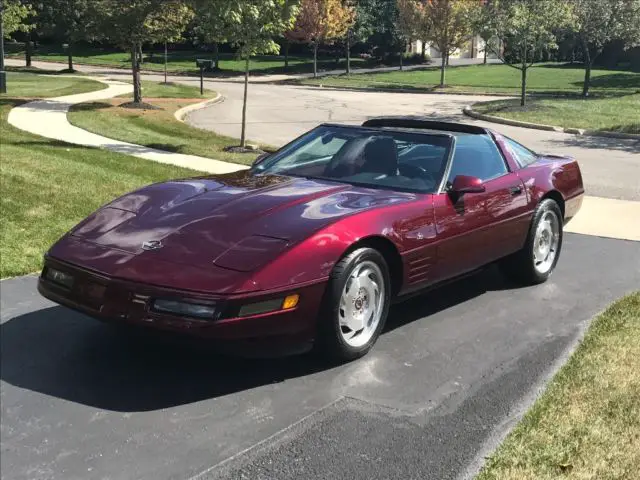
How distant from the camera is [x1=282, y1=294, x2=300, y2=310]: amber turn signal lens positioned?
3670 mm

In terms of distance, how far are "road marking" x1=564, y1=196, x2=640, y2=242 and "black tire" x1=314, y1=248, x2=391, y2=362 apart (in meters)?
4.52

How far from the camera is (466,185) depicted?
4742 millimetres

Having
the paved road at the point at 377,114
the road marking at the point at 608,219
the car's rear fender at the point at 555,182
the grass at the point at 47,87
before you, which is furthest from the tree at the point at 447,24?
the car's rear fender at the point at 555,182

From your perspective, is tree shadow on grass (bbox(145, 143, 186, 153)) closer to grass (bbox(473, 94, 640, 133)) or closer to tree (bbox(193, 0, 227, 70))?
tree (bbox(193, 0, 227, 70))

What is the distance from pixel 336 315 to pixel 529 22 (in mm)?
19656

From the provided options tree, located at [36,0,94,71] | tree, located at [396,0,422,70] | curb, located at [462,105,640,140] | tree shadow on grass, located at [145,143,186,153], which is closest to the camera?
tree shadow on grass, located at [145,143,186,153]

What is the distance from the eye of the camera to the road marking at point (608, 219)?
782 cm

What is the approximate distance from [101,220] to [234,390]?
A: 1.37 m

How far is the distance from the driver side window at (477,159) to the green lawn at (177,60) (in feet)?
137

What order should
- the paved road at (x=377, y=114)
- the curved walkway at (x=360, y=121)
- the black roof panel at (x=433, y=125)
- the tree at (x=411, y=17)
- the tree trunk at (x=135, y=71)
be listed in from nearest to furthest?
the black roof panel at (x=433, y=125) → the curved walkway at (x=360, y=121) → the paved road at (x=377, y=114) → the tree trunk at (x=135, y=71) → the tree at (x=411, y=17)

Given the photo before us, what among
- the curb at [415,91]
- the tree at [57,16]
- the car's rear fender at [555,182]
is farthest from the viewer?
the tree at [57,16]

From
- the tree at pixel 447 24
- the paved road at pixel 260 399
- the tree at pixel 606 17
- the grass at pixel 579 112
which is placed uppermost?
the tree at pixel 447 24

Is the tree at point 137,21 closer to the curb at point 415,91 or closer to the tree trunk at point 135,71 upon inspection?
the tree trunk at point 135,71

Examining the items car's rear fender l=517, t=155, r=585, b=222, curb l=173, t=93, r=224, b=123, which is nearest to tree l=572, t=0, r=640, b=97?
curb l=173, t=93, r=224, b=123
